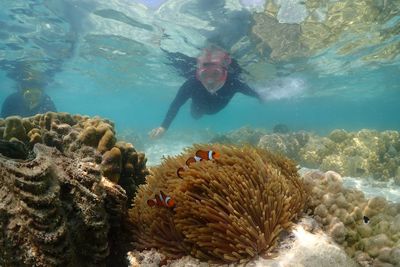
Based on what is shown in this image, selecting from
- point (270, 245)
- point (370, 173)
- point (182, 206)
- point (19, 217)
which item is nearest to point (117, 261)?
point (182, 206)

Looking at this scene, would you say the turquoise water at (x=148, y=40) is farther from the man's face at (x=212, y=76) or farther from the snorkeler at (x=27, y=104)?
the snorkeler at (x=27, y=104)

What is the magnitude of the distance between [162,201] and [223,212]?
26.8 inches

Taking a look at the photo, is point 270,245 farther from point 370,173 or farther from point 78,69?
point 78,69

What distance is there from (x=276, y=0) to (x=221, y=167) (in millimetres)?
12561

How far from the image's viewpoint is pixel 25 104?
1808cm

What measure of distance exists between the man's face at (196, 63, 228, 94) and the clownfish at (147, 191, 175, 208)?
12.7 metres

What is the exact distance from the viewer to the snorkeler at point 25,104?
57.8ft

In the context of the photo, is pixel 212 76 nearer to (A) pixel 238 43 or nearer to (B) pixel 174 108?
(A) pixel 238 43

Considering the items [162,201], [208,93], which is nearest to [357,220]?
[162,201]

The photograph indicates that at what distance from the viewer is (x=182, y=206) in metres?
3.03

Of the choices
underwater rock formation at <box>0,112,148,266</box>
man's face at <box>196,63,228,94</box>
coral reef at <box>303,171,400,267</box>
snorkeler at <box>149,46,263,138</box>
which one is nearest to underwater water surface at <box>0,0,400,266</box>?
man's face at <box>196,63,228,94</box>

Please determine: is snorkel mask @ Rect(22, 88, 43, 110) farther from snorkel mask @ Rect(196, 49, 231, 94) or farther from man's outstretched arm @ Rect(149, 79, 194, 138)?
snorkel mask @ Rect(196, 49, 231, 94)

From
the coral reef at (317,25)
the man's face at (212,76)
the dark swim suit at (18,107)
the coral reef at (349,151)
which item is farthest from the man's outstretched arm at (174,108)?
the dark swim suit at (18,107)

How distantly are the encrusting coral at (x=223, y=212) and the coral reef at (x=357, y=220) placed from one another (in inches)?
13.4
